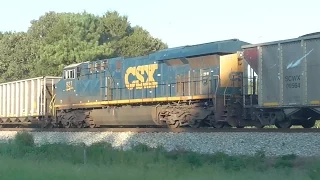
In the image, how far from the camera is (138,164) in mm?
12266

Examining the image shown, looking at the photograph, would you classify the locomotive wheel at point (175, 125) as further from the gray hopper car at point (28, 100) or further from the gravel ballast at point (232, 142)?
the gray hopper car at point (28, 100)

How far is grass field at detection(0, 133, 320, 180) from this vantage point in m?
9.57

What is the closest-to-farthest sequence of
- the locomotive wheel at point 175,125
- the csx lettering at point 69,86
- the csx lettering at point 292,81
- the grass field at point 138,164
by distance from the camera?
1. the grass field at point 138,164
2. the csx lettering at point 292,81
3. the locomotive wheel at point 175,125
4. the csx lettering at point 69,86

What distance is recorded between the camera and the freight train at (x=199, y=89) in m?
17.9

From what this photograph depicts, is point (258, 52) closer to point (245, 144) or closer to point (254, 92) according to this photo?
point (254, 92)

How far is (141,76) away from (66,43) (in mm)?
31575

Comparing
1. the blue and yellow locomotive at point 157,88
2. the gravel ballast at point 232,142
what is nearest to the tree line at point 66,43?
the blue and yellow locomotive at point 157,88

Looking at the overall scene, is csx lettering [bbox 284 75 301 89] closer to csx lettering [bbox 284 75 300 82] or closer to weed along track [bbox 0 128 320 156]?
csx lettering [bbox 284 75 300 82]

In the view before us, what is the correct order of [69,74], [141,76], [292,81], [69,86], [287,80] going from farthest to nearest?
[69,74], [69,86], [141,76], [287,80], [292,81]

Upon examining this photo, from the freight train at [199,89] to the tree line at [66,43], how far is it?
79.3ft

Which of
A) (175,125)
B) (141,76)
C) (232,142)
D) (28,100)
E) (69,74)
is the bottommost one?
(232,142)

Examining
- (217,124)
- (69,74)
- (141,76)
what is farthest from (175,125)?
(69,74)

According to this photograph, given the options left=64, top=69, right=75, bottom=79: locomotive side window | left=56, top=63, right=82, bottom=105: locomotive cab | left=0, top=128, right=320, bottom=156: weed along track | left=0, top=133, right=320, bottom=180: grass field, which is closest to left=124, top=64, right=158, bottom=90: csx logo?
left=0, top=128, right=320, bottom=156: weed along track

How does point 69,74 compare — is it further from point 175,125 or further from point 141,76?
point 175,125
